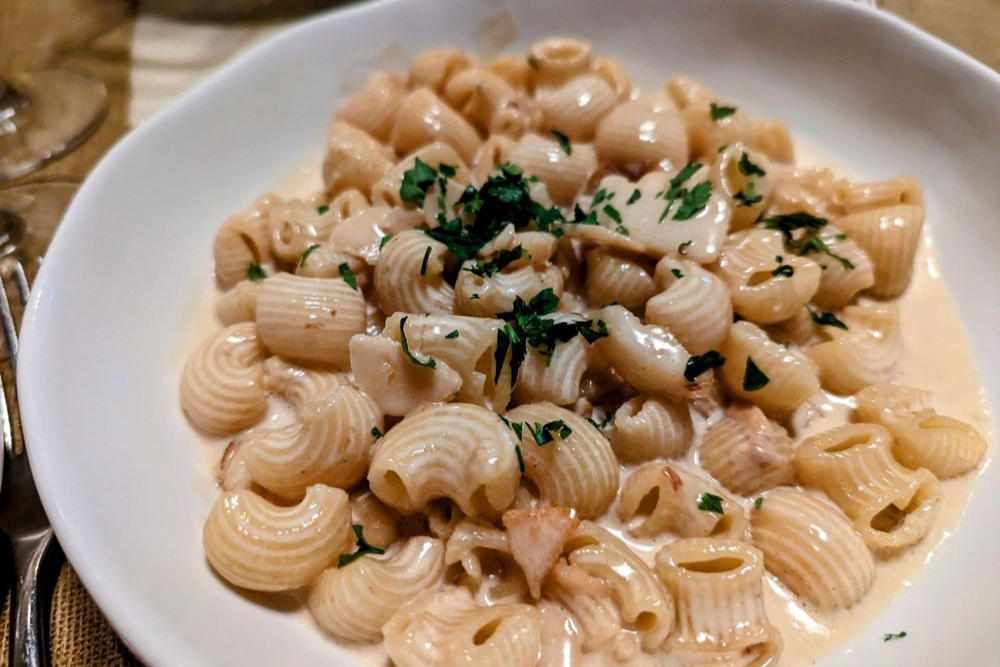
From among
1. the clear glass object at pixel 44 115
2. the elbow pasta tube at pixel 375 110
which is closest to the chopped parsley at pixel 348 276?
the elbow pasta tube at pixel 375 110

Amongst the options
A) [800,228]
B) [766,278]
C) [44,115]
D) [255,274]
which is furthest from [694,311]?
[44,115]

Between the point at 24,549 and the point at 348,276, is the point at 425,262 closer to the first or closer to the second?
the point at 348,276

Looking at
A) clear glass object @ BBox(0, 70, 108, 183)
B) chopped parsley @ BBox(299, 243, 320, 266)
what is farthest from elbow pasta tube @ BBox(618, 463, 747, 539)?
clear glass object @ BBox(0, 70, 108, 183)

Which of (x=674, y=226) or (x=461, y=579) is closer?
(x=461, y=579)

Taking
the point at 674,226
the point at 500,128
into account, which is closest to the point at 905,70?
the point at 674,226

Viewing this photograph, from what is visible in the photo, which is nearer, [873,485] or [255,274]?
[873,485]

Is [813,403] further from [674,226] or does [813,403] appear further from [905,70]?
[905,70]
